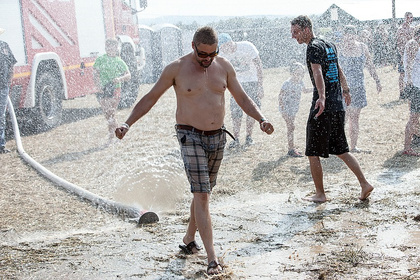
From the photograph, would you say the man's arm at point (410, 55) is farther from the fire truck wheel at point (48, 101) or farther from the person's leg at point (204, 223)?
the fire truck wheel at point (48, 101)

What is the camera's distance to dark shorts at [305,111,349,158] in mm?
5504

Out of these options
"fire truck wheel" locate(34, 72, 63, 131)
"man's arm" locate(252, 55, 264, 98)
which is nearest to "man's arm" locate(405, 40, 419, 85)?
"man's arm" locate(252, 55, 264, 98)

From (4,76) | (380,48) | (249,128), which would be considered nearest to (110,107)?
(4,76)

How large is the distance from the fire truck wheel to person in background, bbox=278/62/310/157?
507 centimetres

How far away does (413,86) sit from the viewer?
7488 mm

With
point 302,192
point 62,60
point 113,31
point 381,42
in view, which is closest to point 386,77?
point 381,42

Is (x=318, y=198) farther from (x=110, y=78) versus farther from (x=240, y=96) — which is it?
(x=110, y=78)

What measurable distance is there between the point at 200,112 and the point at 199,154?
0.98 feet

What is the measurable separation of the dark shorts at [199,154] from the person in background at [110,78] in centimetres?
525

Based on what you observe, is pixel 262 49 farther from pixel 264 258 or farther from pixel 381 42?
pixel 264 258

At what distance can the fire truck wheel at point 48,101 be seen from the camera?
10914 millimetres

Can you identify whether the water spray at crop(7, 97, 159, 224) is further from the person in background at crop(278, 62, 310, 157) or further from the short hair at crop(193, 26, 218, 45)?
the person in background at crop(278, 62, 310, 157)

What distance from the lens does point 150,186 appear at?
6586 millimetres

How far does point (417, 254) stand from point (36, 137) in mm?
8209
